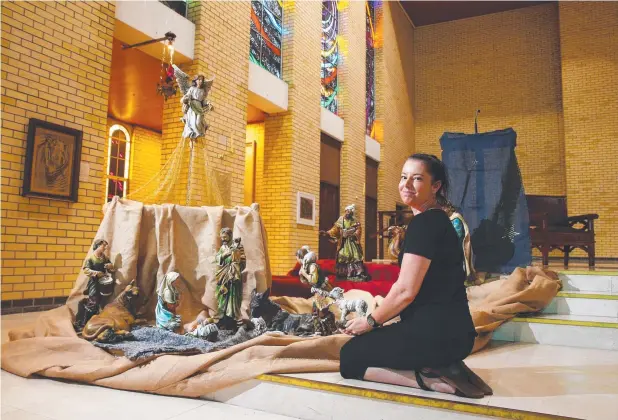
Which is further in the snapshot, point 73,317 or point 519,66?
point 519,66

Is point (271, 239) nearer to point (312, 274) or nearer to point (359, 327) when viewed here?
point (312, 274)

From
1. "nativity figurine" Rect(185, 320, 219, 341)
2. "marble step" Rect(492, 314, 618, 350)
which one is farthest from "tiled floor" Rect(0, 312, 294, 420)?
"marble step" Rect(492, 314, 618, 350)

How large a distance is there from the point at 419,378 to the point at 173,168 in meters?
3.73

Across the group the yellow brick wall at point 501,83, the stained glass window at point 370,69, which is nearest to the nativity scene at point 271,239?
the stained glass window at point 370,69

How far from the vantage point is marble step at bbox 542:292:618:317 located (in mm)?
4664

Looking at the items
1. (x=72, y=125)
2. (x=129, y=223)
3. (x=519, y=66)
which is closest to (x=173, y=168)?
(x=129, y=223)

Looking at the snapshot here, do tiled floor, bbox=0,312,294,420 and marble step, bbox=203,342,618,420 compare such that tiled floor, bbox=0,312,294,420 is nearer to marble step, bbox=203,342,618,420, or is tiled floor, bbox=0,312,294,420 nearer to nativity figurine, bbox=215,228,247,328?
marble step, bbox=203,342,618,420

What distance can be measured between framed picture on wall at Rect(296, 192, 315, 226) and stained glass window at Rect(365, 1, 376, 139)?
5259 millimetres

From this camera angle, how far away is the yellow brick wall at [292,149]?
10.1m

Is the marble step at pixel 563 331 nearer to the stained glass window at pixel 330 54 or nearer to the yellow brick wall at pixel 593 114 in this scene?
the stained glass window at pixel 330 54

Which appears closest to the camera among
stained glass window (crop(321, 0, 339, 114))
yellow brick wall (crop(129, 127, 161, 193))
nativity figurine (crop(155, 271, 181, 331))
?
nativity figurine (crop(155, 271, 181, 331))

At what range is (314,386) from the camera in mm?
2445

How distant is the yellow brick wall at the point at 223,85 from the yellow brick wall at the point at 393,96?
762 centimetres

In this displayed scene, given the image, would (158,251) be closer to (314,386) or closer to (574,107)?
(314,386)
